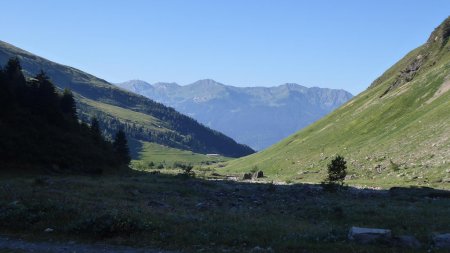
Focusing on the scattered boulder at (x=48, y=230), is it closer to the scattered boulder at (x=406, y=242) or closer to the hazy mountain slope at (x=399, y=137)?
the scattered boulder at (x=406, y=242)

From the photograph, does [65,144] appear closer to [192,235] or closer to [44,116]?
[44,116]

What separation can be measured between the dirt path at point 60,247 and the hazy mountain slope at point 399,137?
5089cm

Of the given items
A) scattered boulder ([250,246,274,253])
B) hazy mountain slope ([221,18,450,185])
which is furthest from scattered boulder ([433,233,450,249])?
hazy mountain slope ([221,18,450,185])

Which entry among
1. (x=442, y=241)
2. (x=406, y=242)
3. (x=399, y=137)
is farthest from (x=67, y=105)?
(x=442, y=241)

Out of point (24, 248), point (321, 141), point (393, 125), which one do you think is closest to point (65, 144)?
point (24, 248)

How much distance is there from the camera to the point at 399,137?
91.3m

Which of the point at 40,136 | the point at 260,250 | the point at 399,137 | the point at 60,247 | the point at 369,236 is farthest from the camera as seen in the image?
the point at 399,137

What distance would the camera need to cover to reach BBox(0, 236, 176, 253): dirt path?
1861 cm

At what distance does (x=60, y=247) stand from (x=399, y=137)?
84097 mm

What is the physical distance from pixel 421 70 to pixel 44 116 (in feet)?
404

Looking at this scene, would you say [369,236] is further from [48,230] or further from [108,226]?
[48,230]

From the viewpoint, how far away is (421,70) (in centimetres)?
14725

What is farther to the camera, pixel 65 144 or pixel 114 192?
pixel 65 144

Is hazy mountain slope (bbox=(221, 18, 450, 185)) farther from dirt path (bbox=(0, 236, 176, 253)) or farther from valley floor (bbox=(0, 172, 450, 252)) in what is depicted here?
dirt path (bbox=(0, 236, 176, 253))
